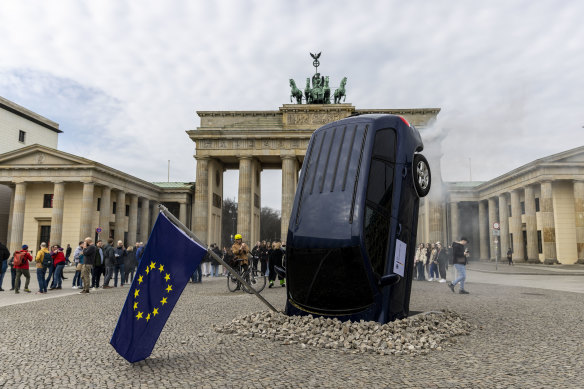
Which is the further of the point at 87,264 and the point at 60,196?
the point at 60,196

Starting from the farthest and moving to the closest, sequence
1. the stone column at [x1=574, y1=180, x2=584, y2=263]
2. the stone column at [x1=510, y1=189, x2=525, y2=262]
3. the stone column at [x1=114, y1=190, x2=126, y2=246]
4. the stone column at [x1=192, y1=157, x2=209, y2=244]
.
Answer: the stone column at [x1=192, y1=157, x2=209, y2=244] < the stone column at [x1=114, y1=190, x2=126, y2=246] < the stone column at [x1=510, y1=189, x2=525, y2=262] < the stone column at [x1=574, y1=180, x2=584, y2=263]

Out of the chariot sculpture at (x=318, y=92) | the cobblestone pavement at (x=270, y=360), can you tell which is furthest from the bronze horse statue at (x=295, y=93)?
the cobblestone pavement at (x=270, y=360)

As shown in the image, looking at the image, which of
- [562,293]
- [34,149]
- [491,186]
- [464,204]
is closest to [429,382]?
[562,293]

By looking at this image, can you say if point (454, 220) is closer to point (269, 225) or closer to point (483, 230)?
point (483, 230)

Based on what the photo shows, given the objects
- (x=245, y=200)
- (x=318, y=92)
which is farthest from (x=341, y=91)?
(x=245, y=200)

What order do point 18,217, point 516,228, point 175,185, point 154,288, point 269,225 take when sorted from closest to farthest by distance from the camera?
point 154,288, point 18,217, point 516,228, point 175,185, point 269,225

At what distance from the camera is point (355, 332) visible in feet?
21.1

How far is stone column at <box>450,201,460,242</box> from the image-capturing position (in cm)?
5416

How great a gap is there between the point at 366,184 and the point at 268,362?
125 inches

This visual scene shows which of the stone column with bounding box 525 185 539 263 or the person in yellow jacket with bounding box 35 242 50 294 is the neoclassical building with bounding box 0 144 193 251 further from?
the stone column with bounding box 525 185 539 263

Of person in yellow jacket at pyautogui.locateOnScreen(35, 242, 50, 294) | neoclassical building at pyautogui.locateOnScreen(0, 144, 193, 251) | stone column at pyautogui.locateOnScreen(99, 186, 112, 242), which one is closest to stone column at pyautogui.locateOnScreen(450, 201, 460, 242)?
neoclassical building at pyautogui.locateOnScreen(0, 144, 193, 251)

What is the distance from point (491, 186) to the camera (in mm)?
49125

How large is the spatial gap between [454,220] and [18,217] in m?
49.6

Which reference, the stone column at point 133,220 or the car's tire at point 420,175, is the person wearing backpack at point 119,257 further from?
the stone column at point 133,220
